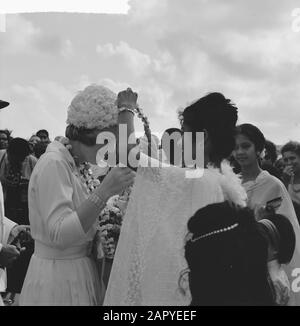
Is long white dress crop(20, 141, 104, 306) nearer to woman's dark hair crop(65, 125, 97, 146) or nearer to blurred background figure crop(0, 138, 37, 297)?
woman's dark hair crop(65, 125, 97, 146)

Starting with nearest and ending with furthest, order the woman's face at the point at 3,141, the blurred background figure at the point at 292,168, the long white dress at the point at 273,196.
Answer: the long white dress at the point at 273,196 < the blurred background figure at the point at 292,168 < the woman's face at the point at 3,141

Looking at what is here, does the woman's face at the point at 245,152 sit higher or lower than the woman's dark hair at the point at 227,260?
higher

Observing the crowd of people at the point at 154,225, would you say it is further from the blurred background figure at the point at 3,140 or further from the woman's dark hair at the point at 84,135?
the blurred background figure at the point at 3,140

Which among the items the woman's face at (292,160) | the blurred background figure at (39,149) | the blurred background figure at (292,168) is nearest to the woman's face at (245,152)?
the blurred background figure at (292,168)

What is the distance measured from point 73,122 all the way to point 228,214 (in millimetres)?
1022

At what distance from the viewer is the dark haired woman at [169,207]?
2016mm

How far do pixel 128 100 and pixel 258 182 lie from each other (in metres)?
1.52

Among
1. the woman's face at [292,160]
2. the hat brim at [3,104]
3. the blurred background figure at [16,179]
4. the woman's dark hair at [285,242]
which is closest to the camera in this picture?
the woman's dark hair at [285,242]

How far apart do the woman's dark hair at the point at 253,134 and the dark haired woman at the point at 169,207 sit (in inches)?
57.9

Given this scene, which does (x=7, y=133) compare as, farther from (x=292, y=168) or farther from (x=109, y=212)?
(x=109, y=212)

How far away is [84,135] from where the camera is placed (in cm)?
246

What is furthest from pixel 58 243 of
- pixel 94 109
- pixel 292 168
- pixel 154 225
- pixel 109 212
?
pixel 292 168

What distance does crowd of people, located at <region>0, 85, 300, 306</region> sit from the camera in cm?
167
